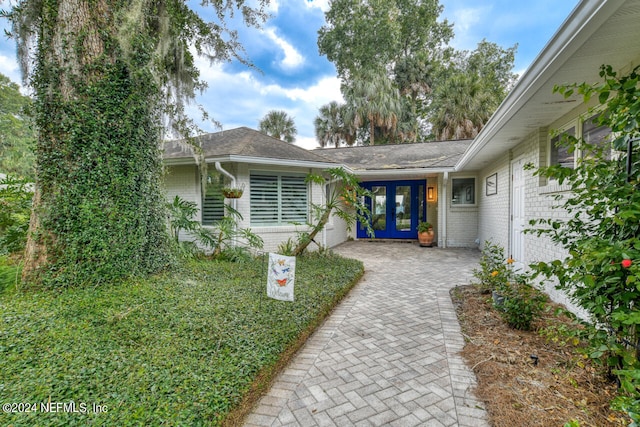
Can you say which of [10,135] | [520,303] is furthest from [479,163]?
[10,135]

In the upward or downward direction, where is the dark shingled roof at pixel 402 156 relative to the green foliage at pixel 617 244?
upward

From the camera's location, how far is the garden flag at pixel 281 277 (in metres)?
3.53

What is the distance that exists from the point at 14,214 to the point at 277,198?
482cm

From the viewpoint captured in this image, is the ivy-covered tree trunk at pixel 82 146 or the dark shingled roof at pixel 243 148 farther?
the dark shingled roof at pixel 243 148

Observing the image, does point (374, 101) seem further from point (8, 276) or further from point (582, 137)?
point (8, 276)

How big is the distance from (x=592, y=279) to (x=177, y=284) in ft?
13.5

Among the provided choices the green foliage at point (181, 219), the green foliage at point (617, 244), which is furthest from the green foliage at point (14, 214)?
the green foliage at point (617, 244)

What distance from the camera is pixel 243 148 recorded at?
23.1 ft

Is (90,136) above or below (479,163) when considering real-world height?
below

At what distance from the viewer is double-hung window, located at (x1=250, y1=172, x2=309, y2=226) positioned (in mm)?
7352

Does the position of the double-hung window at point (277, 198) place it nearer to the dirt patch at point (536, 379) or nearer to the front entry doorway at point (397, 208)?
the front entry doorway at point (397, 208)

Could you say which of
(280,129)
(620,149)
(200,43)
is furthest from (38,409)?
(280,129)

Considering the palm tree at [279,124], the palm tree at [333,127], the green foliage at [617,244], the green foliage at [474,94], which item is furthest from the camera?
the palm tree at [279,124]

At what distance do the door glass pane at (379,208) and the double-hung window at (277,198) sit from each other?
416 centimetres
